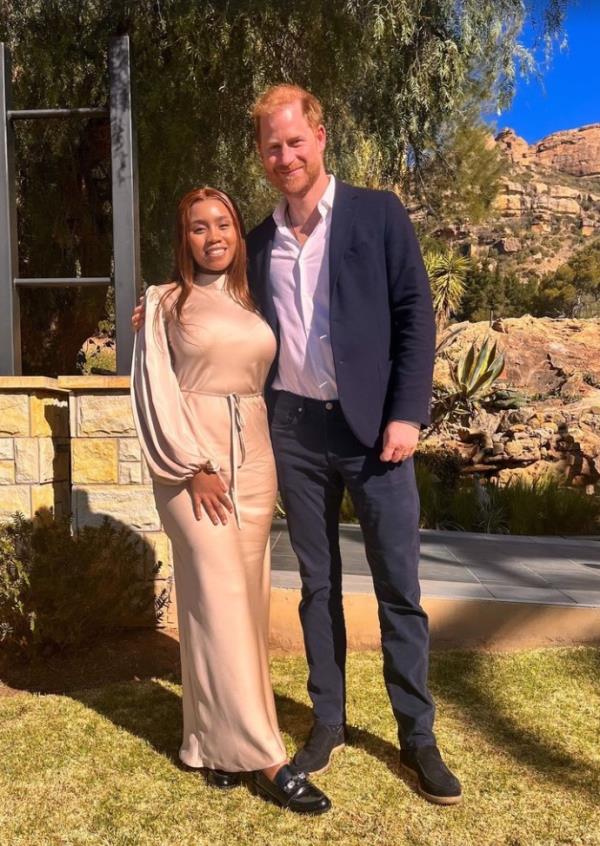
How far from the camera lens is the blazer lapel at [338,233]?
262 centimetres

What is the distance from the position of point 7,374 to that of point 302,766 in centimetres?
238

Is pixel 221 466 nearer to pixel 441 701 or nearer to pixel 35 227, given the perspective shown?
pixel 441 701

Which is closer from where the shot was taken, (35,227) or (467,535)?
(467,535)

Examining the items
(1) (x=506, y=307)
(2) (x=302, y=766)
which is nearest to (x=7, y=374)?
(2) (x=302, y=766)

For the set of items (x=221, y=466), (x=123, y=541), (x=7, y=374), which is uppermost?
(x=7, y=374)

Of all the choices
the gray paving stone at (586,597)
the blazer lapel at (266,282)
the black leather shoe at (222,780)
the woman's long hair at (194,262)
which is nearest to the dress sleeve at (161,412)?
the woman's long hair at (194,262)

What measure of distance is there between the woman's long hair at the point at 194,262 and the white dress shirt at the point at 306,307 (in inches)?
4.9

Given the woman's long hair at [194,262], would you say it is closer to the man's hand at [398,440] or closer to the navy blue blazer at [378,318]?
the navy blue blazer at [378,318]

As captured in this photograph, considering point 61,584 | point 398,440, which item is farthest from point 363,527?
point 61,584

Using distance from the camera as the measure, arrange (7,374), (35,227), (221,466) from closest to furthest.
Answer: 1. (221,466)
2. (7,374)
3. (35,227)

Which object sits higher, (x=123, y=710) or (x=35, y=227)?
(x=35, y=227)

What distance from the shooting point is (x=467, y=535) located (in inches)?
251

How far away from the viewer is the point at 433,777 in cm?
260

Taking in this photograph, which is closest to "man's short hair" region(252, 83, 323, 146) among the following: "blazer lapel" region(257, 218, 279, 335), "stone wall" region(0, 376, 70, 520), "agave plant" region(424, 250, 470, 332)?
"blazer lapel" region(257, 218, 279, 335)
